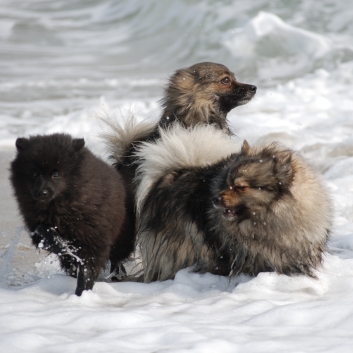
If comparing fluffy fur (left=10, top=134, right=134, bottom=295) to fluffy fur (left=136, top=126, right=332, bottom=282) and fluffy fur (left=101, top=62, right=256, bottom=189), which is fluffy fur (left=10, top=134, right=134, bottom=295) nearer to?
fluffy fur (left=136, top=126, right=332, bottom=282)

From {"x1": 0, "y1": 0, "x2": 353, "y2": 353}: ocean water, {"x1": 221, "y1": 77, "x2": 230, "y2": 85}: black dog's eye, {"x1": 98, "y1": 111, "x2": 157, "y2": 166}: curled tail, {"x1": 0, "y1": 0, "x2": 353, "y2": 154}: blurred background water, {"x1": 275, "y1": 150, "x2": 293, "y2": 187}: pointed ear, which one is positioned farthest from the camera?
{"x1": 0, "y1": 0, "x2": 353, "y2": 154}: blurred background water

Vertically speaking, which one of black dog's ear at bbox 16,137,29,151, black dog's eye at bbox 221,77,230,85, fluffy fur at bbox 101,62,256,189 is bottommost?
black dog's ear at bbox 16,137,29,151

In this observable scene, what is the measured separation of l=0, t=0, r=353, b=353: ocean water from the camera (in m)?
3.44

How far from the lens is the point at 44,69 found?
53.0 feet

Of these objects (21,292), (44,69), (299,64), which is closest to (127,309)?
(21,292)

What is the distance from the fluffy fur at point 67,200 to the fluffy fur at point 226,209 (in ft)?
1.65

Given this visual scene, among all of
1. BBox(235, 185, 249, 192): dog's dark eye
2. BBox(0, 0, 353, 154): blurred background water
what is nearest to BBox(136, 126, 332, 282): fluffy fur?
BBox(235, 185, 249, 192): dog's dark eye

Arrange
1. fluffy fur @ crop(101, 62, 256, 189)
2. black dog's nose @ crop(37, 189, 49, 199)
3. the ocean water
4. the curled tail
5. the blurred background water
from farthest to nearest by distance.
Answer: the blurred background water, fluffy fur @ crop(101, 62, 256, 189), the curled tail, black dog's nose @ crop(37, 189, 49, 199), the ocean water

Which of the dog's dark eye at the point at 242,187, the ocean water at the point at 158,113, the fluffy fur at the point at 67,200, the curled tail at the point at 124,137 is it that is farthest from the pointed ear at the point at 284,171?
the curled tail at the point at 124,137

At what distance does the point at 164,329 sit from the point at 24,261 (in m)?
2.01

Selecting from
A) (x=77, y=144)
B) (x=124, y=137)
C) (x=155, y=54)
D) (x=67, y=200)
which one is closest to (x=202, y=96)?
(x=124, y=137)

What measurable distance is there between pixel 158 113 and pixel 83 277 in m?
7.28

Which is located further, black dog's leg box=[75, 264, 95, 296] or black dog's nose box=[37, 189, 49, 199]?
black dog's leg box=[75, 264, 95, 296]

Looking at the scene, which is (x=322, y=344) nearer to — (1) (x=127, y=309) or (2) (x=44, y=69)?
(1) (x=127, y=309)
